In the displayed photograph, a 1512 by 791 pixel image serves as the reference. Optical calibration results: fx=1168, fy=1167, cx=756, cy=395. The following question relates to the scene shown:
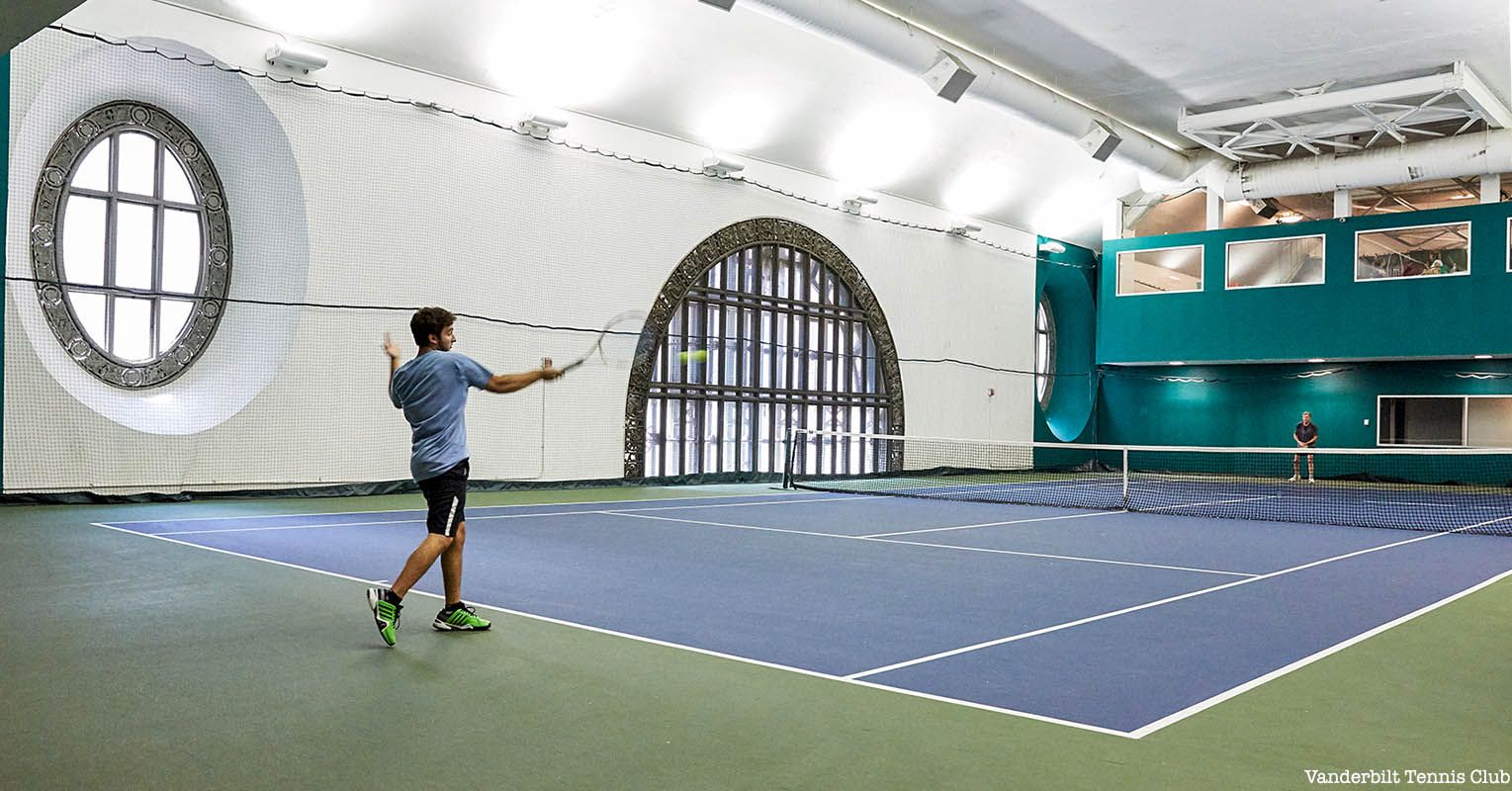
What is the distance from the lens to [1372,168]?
21438mm

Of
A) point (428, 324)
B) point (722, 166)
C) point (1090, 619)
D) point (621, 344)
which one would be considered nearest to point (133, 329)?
point (621, 344)

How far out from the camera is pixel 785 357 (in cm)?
2005

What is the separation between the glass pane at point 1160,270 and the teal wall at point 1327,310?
0.22 m

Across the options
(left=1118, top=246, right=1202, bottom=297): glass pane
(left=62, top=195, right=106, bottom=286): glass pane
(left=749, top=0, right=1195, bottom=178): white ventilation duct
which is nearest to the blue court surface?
(left=62, top=195, right=106, bottom=286): glass pane

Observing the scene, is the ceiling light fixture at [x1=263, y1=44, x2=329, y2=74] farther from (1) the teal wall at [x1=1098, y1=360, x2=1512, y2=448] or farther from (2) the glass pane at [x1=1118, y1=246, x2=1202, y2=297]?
(1) the teal wall at [x1=1098, y1=360, x2=1512, y2=448]

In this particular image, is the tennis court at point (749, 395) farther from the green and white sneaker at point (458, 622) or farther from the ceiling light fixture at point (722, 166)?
the ceiling light fixture at point (722, 166)

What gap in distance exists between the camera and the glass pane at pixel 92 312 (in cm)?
1225

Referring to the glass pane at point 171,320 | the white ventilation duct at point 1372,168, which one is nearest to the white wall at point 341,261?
the glass pane at point 171,320

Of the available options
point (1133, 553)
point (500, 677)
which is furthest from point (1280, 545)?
point (500, 677)

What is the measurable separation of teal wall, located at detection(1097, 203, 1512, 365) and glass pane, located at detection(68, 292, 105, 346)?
66.0 feet

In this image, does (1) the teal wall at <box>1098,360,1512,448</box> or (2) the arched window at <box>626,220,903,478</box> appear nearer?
(2) the arched window at <box>626,220,903,478</box>

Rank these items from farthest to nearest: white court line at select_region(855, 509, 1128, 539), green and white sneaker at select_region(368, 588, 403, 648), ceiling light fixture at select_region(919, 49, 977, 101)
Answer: ceiling light fixture at select_region(919, 49, 977, 101), white court line at select_region(855, 509, 1128, 539), green and white sneaker at select_region(368, 588, 403, 648)

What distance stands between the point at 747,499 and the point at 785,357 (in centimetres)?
571

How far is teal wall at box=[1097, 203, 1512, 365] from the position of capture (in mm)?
21531
